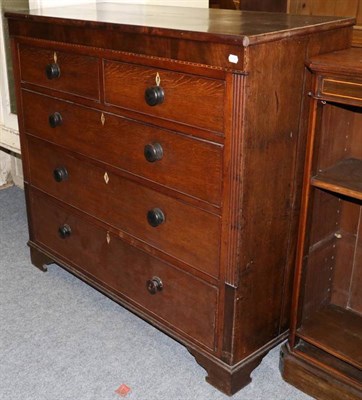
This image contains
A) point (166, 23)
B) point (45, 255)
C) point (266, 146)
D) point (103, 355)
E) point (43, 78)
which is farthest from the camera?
point (45, 255)

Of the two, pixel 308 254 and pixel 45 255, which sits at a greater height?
pixel 308 254

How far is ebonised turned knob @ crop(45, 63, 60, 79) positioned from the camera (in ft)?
6.81

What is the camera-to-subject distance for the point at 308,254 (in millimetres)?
1800

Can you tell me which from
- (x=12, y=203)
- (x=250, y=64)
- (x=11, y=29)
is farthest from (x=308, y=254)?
(x=12, y=203)

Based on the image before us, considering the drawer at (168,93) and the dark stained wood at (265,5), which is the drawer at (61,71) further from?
the dark stained wood at (265,5)

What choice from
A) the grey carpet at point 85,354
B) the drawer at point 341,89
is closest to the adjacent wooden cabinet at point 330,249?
the drawer at point 341,89

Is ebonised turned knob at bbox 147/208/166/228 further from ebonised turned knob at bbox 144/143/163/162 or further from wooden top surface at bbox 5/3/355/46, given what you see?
wooden top surface at bbox 5/3/355/46

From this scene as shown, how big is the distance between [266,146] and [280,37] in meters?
0.29

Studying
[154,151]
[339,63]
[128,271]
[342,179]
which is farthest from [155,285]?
[339,63]

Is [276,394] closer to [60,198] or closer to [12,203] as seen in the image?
[60,198]

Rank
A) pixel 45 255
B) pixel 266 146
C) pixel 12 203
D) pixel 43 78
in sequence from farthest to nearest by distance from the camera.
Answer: pixel 12 203
pixel 45 255
pixel 43 78
pixel 266 146

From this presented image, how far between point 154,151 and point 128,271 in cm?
53

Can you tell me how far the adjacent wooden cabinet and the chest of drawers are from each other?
0.07 m

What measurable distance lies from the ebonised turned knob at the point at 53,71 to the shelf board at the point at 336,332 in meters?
1.20
